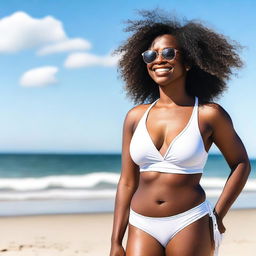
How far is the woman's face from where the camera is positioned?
310 cm

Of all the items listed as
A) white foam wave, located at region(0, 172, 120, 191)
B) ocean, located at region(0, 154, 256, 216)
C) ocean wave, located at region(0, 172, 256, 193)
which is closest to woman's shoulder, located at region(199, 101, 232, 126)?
ocean, located at region(0, 154, 256, 216)

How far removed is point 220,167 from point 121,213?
1651 inches

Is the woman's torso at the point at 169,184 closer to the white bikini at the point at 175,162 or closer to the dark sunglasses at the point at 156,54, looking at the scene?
the white bikini at the point at 175,162

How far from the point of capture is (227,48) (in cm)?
328

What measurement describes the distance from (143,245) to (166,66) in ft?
3.32

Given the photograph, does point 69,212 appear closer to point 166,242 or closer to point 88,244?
point 88,244

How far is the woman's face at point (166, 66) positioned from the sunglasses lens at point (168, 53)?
0.06 ft

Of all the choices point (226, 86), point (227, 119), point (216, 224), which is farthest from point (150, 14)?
point (216, 224)

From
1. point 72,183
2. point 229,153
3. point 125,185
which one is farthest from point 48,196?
point 229,153

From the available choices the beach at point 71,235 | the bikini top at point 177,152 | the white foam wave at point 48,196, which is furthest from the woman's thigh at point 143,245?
the white foam wave at point 48,196

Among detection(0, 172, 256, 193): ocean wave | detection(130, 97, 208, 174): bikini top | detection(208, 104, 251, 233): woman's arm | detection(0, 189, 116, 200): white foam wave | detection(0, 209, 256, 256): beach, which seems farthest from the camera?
detection(0, 172, 256, 193): ocean wave

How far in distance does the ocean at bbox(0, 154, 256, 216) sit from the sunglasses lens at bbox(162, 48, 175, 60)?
31.0 ft

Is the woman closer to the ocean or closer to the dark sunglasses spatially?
the dark sunglasses

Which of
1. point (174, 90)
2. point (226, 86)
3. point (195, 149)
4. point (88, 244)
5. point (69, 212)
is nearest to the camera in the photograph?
point (195, 149)
